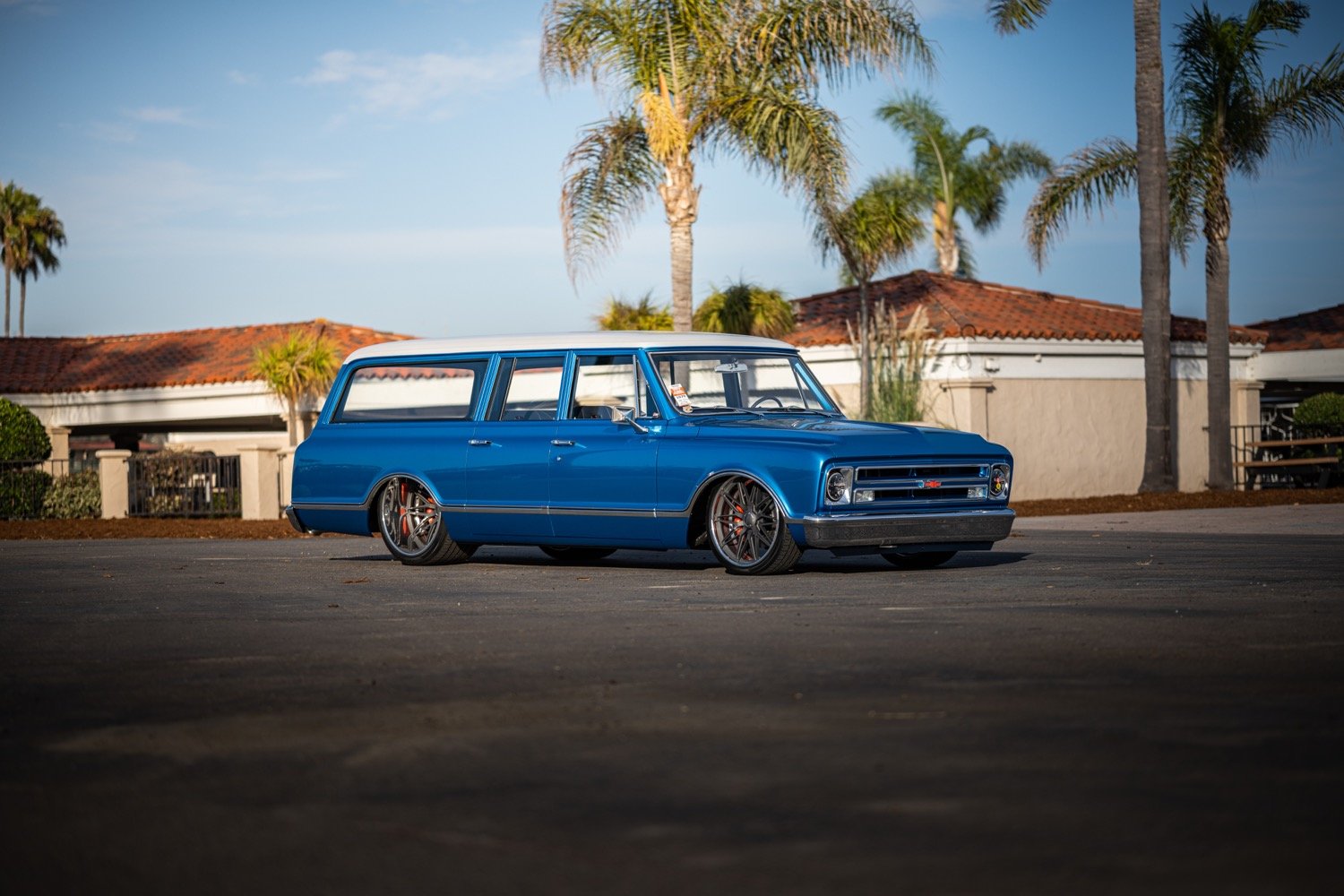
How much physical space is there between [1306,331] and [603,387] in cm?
2763

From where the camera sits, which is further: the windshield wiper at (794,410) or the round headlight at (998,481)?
the windshield wiper at (794,410)

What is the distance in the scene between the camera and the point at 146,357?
4325cm

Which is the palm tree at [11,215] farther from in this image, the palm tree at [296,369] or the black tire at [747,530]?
the black tire at [747,530]

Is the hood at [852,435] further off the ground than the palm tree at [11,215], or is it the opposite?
the palm tree at [11,215]

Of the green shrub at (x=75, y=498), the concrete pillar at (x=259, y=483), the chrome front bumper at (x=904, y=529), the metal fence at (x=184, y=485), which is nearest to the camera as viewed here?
the chrome front bumper at (x=904, y=529)

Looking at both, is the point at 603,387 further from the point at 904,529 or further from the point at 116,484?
the point at 116,484

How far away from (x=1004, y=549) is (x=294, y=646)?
8.65m

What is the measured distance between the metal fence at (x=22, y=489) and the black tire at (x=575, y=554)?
1782cm

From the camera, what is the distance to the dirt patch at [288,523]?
23.9m

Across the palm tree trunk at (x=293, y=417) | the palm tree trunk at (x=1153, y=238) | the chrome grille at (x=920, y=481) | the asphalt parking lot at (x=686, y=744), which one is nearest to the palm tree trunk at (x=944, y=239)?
the palm tree trunk at (x=293, y=417)

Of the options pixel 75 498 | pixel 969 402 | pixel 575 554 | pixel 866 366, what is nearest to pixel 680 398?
pixel 575 554

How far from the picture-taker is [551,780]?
5.20 m

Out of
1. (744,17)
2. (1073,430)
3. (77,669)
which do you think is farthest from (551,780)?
(1073,430)

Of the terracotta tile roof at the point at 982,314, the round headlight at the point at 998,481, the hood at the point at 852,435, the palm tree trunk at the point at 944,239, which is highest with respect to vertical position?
the palm tree trunk at the point at 944,239
